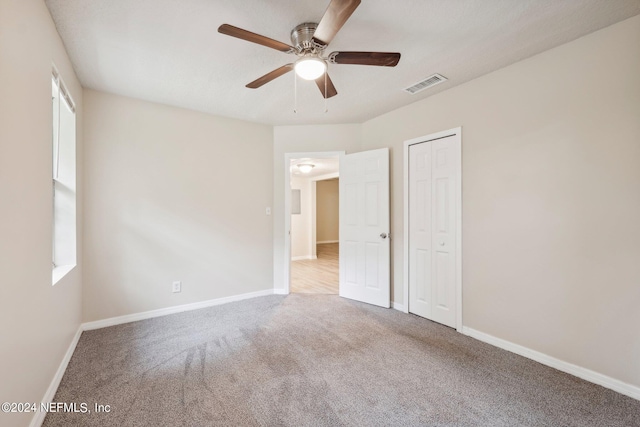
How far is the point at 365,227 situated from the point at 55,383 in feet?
10.7

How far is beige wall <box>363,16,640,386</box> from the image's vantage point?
74.9 inches

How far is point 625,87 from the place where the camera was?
190 cm

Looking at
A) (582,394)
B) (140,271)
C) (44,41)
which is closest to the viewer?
(44,41)

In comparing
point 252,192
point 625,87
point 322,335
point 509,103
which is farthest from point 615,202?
point 252,192

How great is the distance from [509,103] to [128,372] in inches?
153

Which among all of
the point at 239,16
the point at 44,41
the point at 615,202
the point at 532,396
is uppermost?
the point at 239,16

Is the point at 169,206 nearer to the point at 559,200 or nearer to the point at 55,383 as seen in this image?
the point at 55,383

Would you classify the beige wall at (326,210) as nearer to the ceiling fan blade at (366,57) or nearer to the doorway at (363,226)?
the doorway at (363,226)

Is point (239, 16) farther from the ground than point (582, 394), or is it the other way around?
point (239, 16)

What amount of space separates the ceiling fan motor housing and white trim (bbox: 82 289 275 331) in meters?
3.14

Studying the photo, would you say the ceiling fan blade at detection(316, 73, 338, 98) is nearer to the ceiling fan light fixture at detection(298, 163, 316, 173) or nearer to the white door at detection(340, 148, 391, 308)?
the white door at detection(340, 148, 391, 308)

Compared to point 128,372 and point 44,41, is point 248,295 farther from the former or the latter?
point 44,41

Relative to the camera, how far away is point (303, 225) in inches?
301

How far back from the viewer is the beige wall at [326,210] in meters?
10.2
